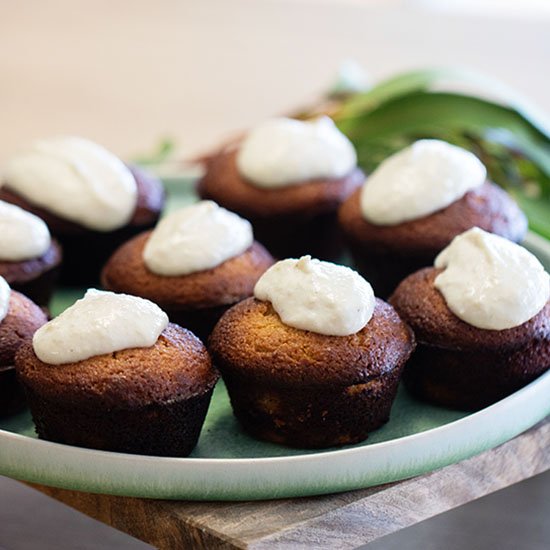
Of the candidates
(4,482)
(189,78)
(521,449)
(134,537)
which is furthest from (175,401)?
(189,78)

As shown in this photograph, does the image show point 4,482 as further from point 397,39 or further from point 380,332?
point 397,39

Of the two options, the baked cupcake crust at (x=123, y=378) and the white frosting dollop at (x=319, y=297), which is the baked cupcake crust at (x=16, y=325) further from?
the white frosting dollop at (x=319, y=297)

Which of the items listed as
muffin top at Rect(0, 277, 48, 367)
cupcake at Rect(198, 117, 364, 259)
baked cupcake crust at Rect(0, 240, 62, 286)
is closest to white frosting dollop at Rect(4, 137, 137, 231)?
baked cupcake crust at Rect(0, 240, 62, 286)

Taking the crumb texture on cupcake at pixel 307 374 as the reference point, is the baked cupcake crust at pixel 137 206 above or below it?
below

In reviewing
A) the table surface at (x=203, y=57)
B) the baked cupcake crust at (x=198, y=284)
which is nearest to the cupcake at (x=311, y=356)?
the baked cupcake crust at (x=198, y=284)

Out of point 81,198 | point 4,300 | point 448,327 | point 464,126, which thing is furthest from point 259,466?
point 464,126
